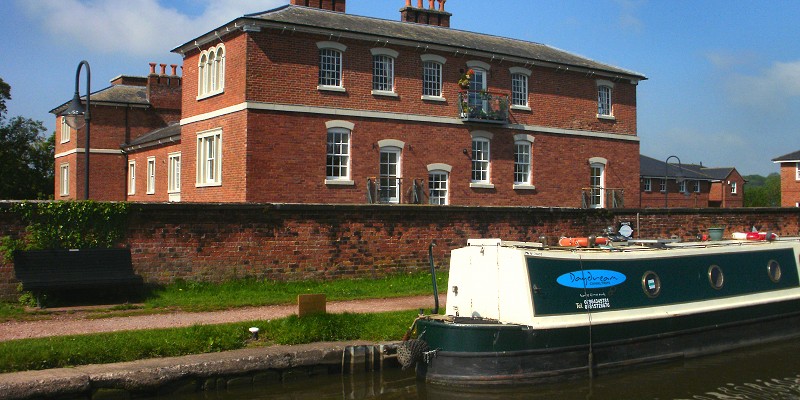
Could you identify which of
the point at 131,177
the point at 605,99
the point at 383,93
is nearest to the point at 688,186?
the point at 605,99

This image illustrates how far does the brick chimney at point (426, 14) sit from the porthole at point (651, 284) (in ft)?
67.7

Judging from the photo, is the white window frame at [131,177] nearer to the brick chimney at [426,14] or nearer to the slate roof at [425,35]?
the slate roof at [425,35]

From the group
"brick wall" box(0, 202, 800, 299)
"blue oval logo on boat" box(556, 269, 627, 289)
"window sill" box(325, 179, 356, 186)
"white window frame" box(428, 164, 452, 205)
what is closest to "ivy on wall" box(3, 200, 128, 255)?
"brick wall" box(0, 202, 800, 299)

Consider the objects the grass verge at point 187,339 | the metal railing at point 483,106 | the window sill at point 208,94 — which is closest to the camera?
the grass verge at point 187,339

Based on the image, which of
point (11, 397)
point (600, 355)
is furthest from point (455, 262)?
point (11, 397)

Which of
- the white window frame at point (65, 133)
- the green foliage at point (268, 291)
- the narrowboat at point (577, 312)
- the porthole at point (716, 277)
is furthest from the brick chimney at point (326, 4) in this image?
the porthole at point (716, 277)

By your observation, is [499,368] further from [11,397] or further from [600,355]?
[11,397]

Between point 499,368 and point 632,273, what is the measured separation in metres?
3.02

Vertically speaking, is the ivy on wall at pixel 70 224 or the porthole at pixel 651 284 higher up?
the ivy on wall at pixel 70 224

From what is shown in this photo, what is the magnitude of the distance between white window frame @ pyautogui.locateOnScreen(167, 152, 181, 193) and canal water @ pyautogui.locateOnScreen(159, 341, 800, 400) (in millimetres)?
20280

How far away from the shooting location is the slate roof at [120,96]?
38031 millimetres

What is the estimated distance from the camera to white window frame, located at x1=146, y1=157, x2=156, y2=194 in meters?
33.4

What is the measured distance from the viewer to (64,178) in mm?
41031

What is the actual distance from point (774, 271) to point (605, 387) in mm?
5615
